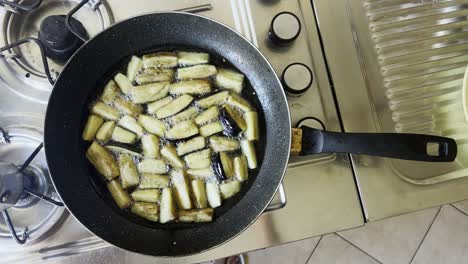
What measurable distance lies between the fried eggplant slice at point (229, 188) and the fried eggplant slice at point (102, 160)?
0.19 meters

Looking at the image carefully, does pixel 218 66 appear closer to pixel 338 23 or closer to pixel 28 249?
pixel 338 23

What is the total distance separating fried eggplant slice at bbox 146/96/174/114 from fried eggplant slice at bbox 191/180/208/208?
15cm

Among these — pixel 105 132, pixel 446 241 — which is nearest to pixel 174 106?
pixel 105 132

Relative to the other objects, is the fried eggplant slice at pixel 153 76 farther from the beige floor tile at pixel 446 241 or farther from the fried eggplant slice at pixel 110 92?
the beige floor tile at pixel 446 241

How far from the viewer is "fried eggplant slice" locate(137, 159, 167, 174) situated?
0.74 m

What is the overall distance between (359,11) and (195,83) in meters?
0.38

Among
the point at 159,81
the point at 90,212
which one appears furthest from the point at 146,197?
the point at 159,81

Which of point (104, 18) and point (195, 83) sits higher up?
point (104, 18)

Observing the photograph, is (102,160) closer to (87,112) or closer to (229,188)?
(87,112)

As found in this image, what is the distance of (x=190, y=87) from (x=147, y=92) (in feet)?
0.25

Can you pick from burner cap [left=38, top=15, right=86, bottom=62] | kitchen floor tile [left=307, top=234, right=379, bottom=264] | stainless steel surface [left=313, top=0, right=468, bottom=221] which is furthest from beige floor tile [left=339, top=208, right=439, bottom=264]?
burner cap [left=38, top=15, right=86, bottom=62]

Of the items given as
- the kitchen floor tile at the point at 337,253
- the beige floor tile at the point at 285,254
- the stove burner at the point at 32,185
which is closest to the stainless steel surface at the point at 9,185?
the stove burner at the point at 32,185

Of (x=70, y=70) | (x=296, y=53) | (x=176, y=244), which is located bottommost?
(x=176, y=244)

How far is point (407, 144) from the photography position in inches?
26.5
